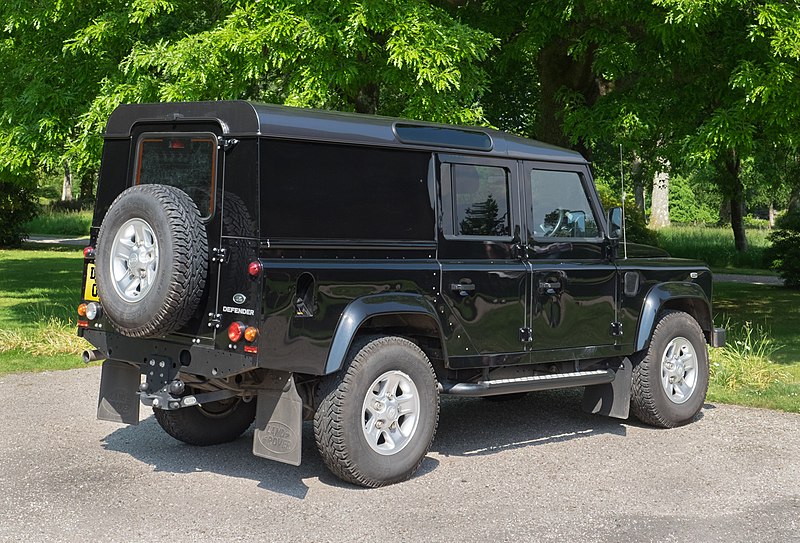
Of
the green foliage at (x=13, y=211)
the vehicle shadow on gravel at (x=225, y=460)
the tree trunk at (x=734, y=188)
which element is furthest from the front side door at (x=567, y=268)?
the green foliage at (x=13, y=211)

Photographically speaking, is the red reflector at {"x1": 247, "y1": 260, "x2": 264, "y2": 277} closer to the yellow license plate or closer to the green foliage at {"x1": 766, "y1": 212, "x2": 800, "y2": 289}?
the yellow license plate

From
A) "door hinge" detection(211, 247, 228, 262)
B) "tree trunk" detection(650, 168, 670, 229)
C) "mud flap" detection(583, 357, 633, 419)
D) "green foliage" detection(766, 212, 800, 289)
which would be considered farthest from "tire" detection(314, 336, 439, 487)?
"tree trunk" detection(650, 168, 670, 229)

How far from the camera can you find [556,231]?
→ 7828 millimetres

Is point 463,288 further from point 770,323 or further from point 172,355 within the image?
point 770,323

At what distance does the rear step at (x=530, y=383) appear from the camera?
7051 mm

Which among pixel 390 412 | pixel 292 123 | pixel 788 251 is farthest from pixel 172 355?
pixel 788 251

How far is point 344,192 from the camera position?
650cm

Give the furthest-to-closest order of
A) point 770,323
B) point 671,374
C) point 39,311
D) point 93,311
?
point 770,323, point 39,311, point 671,374, point 93,311

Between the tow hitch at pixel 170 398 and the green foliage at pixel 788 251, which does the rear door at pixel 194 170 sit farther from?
the green foliage at pixel 788 251

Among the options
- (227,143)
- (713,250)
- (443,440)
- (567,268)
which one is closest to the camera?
(227,143)

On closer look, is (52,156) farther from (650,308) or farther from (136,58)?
(650,308)

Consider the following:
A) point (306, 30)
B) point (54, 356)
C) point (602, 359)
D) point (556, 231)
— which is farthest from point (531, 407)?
point (54, 356)

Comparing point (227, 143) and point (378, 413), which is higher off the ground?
point (227, 143)

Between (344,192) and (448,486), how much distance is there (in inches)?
76.2
